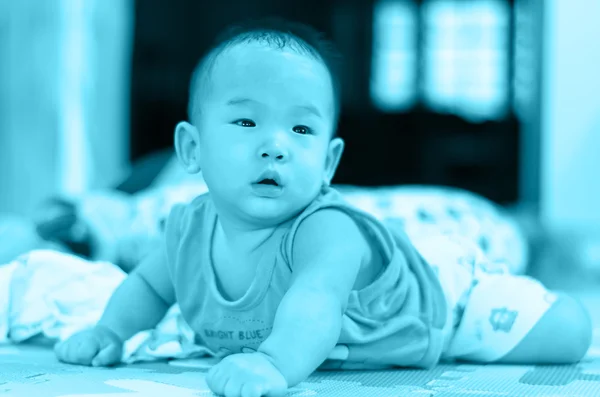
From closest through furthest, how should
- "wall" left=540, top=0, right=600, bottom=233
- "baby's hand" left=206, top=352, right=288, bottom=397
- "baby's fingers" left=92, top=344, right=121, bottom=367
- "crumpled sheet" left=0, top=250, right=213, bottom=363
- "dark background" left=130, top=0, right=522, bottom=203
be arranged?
"baby's hand" left=206, top=352, right=288, bottom=397 < "baby's fingers" left=92, top=344, right=121, bottom=367 < "crumpled sheet" left=0, top=250, right=213, bottom=363 < "wall" left=540, top=0, right=600, bottom=233 < "dark background" left=130, top=0, right=522, bottom=203

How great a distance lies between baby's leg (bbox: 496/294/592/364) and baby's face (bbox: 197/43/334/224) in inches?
12.5

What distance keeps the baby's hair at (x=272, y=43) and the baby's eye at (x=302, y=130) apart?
54 mm

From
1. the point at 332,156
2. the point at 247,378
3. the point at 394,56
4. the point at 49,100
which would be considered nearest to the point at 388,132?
the point at 394,56

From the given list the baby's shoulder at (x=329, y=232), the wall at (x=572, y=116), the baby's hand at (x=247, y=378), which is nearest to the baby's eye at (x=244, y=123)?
the baby's shoulder at (x=329, y=232)

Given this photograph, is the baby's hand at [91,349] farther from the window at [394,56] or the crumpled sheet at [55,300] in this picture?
the window at [394,56]

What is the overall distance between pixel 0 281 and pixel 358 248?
1.64 feet

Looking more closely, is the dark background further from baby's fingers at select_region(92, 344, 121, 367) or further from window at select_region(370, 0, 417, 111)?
baby's fingers at select_region(92, 344, 121, 367)

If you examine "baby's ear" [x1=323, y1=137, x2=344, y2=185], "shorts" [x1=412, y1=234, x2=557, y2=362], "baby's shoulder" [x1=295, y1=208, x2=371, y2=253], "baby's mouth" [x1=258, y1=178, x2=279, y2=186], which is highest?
"baby's ear" [x1=323, y1=137, x2=344, y2=185]

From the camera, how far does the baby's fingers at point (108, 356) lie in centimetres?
77

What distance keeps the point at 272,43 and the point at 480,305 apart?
0.40m

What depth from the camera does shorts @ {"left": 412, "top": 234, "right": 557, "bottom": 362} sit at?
0.85 m

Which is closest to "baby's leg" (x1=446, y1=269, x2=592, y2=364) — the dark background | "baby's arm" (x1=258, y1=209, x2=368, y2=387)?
"baby's arm" (x1=258, y1=209, x2=368, y2=387)

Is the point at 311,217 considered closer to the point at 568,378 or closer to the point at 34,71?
the point at 568,378

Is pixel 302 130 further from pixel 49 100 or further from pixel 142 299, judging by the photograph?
pixel 49 100
